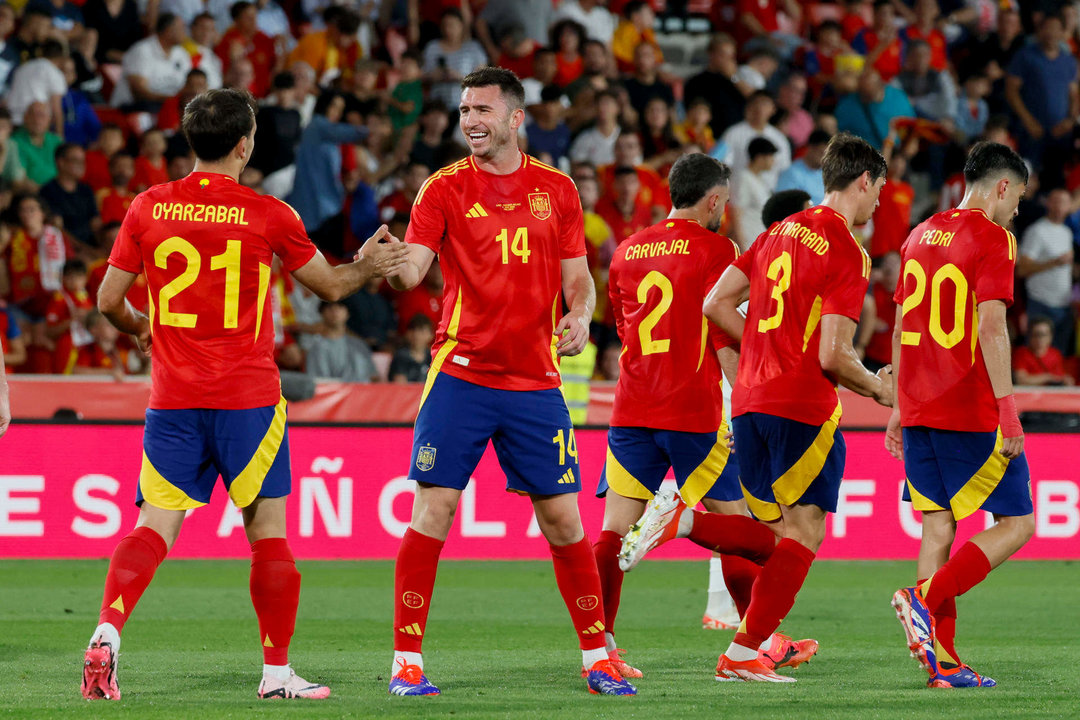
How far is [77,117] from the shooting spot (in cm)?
1568

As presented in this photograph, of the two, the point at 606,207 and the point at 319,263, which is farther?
the point at 606,207

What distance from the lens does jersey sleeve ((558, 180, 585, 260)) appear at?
6.27m

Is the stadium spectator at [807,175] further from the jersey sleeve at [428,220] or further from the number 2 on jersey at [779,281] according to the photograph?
the jersey sleeve at [428,220]

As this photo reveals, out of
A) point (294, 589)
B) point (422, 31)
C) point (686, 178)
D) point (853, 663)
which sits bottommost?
point (853, 663)

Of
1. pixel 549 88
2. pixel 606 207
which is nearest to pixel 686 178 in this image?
pixel 606 207

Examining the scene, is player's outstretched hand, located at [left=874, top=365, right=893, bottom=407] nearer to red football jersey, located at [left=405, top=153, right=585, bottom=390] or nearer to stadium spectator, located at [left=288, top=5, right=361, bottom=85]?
red football jersey, located at [left=405, top=153, right=585, bottom=390]

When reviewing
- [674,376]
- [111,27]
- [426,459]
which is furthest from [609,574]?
[111,27]

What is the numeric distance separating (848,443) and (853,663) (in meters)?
5.02

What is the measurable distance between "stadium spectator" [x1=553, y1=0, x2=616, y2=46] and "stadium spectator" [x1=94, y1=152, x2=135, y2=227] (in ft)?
18.4

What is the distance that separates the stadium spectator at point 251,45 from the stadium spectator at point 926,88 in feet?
24.1

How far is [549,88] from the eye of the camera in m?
16.5

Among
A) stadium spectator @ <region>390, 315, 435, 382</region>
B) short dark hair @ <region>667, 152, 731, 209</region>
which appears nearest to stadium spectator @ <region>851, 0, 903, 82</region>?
stadium spectator @ <region>390, 315, 435, 382</region>

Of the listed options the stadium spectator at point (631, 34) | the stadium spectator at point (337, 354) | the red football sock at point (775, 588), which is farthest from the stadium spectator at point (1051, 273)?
the red football sock at point (775, 588)

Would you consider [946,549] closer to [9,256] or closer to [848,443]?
[848,443]
